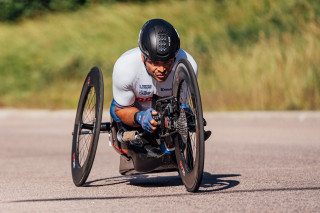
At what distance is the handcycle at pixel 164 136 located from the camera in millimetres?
6101

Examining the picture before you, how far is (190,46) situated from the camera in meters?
23.9

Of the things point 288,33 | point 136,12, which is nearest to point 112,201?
point 288,33

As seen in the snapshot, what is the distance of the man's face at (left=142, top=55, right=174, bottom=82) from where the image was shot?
6.60 m

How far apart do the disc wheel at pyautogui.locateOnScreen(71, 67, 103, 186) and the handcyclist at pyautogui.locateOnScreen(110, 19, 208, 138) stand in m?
0.21

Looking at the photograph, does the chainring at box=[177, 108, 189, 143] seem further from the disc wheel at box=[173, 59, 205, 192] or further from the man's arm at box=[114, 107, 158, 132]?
the man's arm at box=[114, 107, 158, 132]

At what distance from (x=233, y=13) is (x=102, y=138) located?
53.7 feet

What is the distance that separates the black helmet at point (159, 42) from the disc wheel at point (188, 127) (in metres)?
0.18

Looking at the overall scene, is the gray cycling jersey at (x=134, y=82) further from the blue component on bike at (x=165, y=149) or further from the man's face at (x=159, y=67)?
the blue component on bike at (x=165, y=149)

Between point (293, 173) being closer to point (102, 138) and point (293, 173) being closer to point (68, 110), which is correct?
point (102, 138)

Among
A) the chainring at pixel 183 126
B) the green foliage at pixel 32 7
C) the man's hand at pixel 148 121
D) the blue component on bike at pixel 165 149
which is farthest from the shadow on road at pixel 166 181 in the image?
the green foliage at pixel 32 7

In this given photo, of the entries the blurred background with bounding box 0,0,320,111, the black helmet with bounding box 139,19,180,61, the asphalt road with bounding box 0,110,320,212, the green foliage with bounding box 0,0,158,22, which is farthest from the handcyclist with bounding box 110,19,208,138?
the green foliage with bounding box 0,0,158,22

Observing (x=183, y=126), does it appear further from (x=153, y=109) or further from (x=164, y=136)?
(x=153, y=109)

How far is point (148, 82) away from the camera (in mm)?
6719

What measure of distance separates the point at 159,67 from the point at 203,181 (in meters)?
1.42
